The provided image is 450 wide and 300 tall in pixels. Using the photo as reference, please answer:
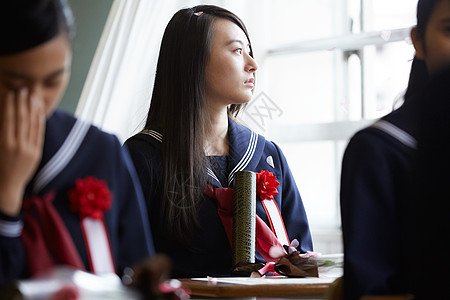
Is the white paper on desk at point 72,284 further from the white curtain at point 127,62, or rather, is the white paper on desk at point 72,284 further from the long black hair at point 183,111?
the white curtain at point 127,62

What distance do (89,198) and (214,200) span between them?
38.1 inches

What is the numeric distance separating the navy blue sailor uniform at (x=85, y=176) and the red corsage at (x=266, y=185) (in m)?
0.94

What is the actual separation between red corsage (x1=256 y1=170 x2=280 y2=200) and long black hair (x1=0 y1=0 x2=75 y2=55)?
3.83 ft

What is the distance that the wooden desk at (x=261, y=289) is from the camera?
4.46ft

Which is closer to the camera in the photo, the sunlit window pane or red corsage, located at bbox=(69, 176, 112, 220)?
red corsage, located at bbox=(69, 176, 112, 220)

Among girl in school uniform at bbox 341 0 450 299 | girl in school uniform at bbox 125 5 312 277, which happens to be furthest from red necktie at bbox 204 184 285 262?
girl in school uniform at bbox 341 0 450 299

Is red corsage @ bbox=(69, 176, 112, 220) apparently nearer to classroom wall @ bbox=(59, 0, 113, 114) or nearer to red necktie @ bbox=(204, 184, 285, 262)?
red necktie @ bbox=(204, 184, 285, 262)

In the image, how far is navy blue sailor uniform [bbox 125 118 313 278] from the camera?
1.85m

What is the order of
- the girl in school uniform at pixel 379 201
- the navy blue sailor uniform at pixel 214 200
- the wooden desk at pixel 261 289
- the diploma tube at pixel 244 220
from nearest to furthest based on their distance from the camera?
1. the girl in school uniform at pixel 379 201
2. the wooden desk at pixel 261 289
3. the diploma tube at pixel 244 220
4. the navy blue sailor uniform at pixel 214 200

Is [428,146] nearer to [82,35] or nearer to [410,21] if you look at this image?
[410,21]

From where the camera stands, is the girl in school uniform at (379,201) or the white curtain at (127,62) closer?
the girl in school uniform at (379,201)

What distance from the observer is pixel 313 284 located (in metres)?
1.42

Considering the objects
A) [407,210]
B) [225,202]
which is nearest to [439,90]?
[407,210]

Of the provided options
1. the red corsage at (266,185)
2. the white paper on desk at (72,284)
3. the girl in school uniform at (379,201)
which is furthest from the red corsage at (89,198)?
the red corsage at (266,185)
